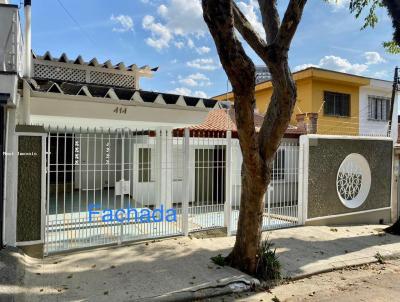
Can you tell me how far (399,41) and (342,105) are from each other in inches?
391

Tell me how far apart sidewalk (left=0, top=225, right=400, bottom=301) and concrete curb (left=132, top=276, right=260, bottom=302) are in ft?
0.05

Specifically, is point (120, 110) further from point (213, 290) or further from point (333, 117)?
point (333, 117)

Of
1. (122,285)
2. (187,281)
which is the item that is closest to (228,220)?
(187,281)

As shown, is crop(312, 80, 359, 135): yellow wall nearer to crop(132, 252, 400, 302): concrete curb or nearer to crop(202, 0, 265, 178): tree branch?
crop(202, 0, 265, 178): tree branch

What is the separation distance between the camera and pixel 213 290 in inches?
217

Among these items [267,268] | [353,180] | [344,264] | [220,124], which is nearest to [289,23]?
[267,268]

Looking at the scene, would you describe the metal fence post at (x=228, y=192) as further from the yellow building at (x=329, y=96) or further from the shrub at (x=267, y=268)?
the yellow building at (x=329, y=96)

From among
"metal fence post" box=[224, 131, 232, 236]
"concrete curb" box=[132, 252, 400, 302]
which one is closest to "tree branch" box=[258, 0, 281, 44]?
"metal fence post" box=[224, 131, 232, 236]

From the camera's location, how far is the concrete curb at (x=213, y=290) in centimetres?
517

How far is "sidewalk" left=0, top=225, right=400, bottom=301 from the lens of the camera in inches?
206

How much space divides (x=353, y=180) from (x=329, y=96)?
7.85 metres

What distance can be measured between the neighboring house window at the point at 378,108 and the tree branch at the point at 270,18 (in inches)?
596

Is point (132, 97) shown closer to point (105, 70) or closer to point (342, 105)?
point (105, 70)

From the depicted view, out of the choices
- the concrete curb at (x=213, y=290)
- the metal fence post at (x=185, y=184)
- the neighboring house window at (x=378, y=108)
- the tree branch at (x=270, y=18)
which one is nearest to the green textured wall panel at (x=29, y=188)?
the concrete curb at (x=213, y=290)
